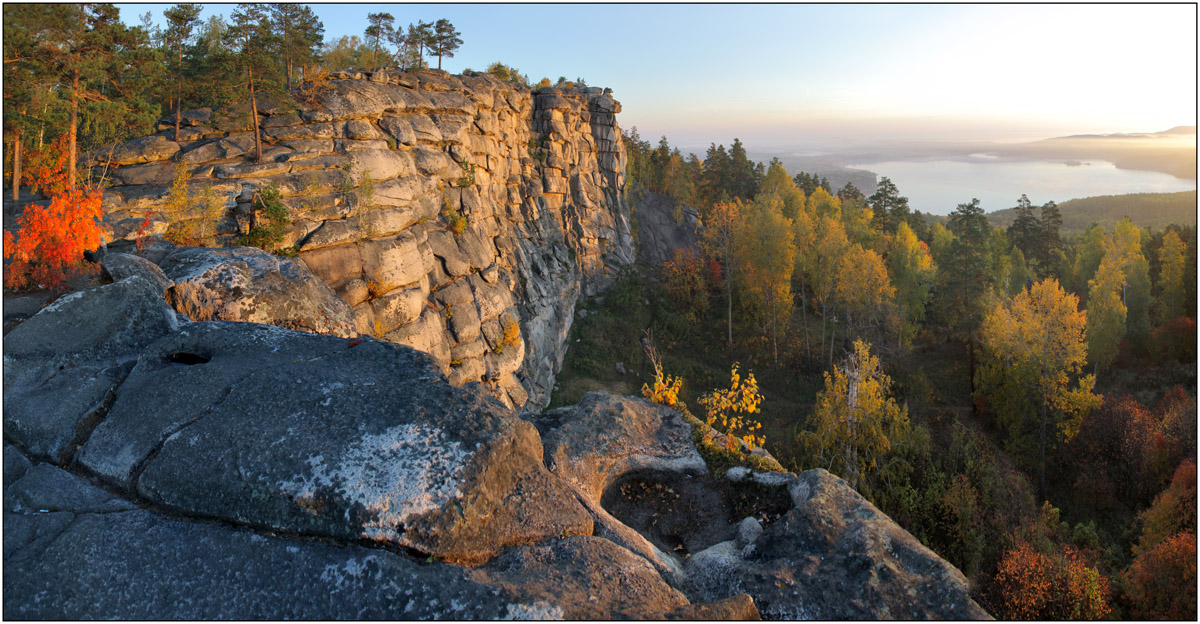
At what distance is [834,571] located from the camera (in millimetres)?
6816

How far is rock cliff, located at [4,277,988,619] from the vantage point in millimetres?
5156

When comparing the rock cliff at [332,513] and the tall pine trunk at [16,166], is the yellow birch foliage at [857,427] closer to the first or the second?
the rock cliff at [332,513]

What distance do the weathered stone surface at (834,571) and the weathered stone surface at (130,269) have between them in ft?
34.0

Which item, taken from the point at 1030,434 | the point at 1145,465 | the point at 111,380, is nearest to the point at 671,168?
the point at 1030,434

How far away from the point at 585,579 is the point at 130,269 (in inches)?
410

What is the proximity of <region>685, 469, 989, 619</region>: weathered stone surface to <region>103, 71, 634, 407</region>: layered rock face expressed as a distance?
508 centimetres

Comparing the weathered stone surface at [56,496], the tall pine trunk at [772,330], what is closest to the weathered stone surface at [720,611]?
the weathered stone surface at [56,496]

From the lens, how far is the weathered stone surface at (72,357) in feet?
22.4

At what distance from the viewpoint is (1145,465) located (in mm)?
25281

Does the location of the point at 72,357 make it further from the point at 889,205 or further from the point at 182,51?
the point at 889,205

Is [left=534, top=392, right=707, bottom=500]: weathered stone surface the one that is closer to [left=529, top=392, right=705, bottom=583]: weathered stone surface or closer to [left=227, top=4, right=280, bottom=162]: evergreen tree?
[left=529, top=392, right=705, bottom=583]: weathered stone surface

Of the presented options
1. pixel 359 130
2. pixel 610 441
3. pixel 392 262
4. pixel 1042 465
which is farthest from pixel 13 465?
pixel 1042 465

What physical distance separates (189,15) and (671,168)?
5347cm

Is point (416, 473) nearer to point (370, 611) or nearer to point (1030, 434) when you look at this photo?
point (370, 611)
